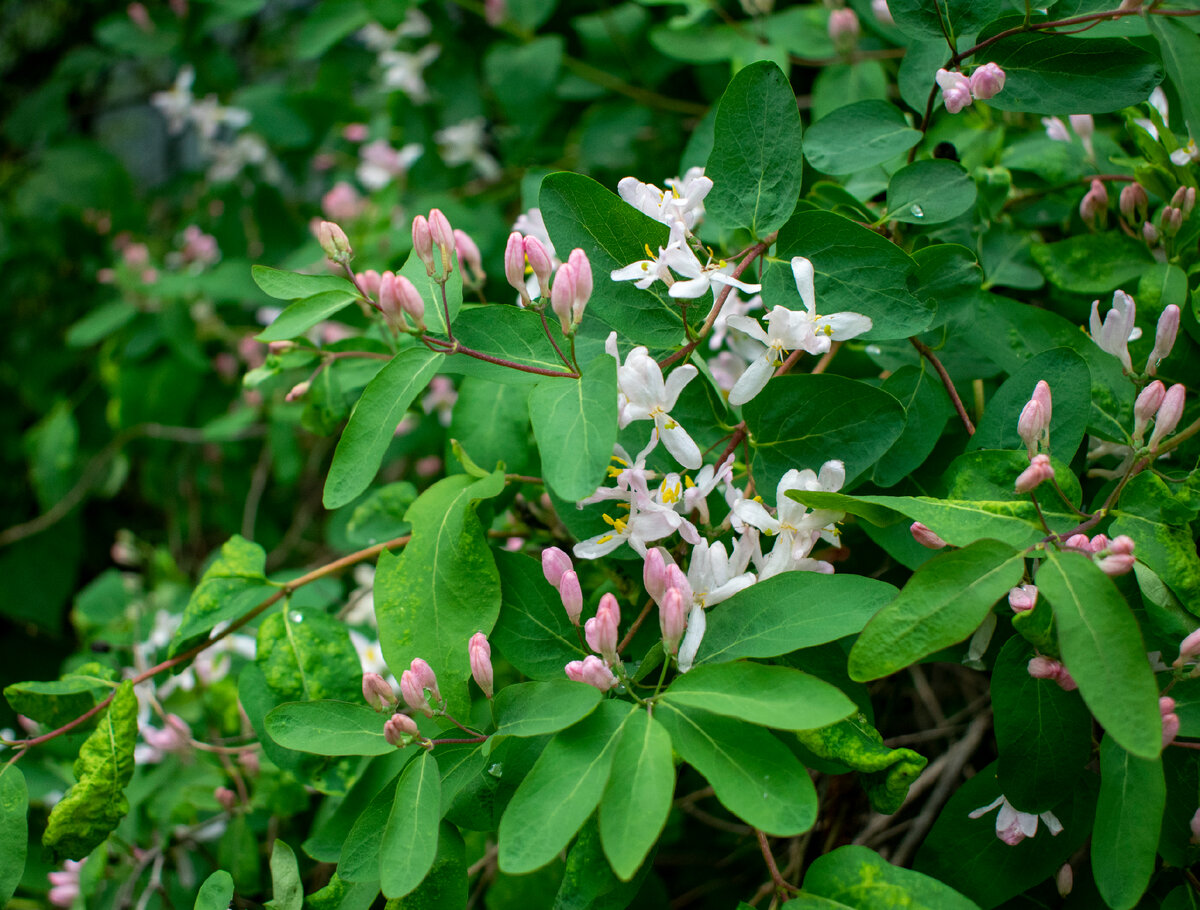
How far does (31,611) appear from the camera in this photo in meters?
2.48

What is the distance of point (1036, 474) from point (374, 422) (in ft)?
1.83

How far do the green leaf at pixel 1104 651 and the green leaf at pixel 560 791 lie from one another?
33cm

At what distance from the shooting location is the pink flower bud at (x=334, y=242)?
0.89 m

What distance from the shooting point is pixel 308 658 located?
99cm

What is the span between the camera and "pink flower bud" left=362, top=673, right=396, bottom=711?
76 centimetres

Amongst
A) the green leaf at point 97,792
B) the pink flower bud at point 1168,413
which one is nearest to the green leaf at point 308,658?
the green leaf at point 97,792

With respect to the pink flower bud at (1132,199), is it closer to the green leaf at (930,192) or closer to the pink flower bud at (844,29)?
the green leaf at (930,192)

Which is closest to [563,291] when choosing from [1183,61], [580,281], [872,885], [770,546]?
[580,281]

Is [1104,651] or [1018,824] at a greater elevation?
[1104,651]

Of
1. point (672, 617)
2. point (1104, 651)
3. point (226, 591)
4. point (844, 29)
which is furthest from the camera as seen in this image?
point (844, 29)

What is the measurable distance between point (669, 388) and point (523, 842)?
389mm

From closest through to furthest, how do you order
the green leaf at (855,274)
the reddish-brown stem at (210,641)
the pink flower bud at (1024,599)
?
1. the pink flower bud at (1024,599)
2. the green leaf at (855,274)
3. the reddish-brown stem at (210,641)

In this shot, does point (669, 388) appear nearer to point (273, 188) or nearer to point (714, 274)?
point (714, 274)

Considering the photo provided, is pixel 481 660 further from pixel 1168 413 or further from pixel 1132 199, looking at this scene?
pixel 1132 199
